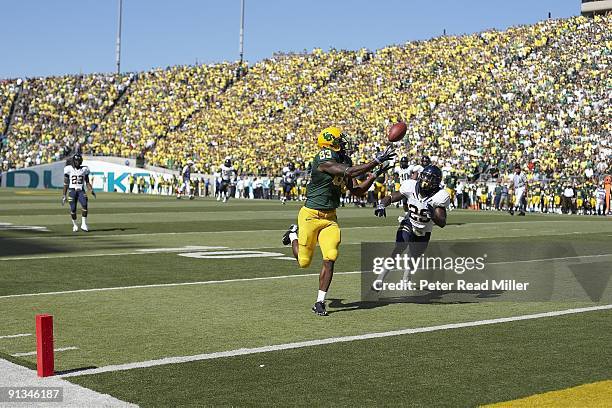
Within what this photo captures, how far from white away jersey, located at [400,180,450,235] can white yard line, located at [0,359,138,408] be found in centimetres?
488

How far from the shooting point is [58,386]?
608cm

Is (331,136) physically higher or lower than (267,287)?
higher

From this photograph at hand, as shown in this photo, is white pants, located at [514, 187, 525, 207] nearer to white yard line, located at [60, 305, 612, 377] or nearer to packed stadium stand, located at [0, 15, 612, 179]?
packed stadium stand, located at [0, 15, 612, 179]

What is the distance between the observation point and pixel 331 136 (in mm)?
9203

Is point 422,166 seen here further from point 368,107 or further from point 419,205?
point 368,107

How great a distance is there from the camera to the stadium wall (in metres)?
55.2

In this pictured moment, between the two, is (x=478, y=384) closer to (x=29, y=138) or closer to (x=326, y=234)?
(x=326, y=234)

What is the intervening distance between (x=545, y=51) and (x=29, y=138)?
114 feet

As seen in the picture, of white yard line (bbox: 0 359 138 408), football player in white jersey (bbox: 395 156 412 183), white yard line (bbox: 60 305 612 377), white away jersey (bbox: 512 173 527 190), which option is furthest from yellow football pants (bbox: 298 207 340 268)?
white away jersey (bbox: 512 173 527 190)

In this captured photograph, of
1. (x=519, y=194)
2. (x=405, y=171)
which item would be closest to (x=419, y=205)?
(x=519, y=194)

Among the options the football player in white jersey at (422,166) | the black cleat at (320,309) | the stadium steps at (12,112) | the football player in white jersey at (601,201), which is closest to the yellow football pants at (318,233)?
the black cleat at (320,309)

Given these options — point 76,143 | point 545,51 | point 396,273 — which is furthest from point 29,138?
point 396,273

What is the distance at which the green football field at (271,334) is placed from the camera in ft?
20.2

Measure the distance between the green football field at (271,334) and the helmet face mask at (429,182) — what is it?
119cm
